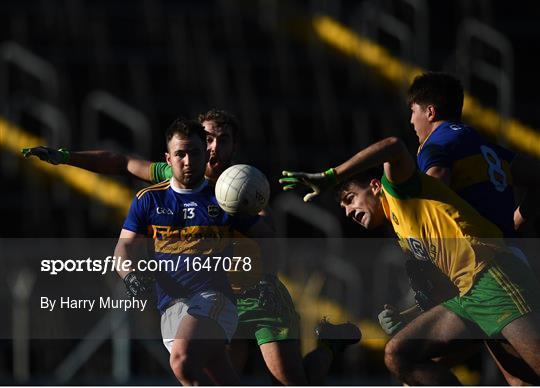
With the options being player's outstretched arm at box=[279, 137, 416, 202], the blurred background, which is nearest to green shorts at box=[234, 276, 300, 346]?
player's outstretched arm at box=[279, 137, 416, 202]

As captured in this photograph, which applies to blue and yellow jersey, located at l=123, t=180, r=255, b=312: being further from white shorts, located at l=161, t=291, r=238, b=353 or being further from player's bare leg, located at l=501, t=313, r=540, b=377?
player's bare leg, located at l=501, t=313, r=540, b=377

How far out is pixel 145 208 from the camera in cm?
706

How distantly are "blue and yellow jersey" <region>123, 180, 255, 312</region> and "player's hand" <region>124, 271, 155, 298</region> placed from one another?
6 centimetres

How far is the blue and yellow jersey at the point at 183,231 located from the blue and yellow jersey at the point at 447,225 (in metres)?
1.16

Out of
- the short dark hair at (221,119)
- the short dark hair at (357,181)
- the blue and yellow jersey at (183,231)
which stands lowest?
the blue and yellow jersey at (183,231)

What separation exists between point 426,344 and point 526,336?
54 cm

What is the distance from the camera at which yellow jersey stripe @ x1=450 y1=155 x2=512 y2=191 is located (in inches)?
256

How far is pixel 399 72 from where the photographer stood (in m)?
15.9

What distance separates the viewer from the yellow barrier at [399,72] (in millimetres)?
15109

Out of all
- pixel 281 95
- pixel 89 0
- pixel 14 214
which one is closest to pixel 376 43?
pixel 281 95

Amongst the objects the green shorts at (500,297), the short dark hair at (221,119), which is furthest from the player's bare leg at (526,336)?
the short dark hair at (221,119)

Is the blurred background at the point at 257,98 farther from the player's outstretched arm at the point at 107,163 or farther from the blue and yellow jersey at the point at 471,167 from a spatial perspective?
the blue and yellow jersey at the point at 471,167

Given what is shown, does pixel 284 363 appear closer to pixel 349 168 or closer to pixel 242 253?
pixel 242 253

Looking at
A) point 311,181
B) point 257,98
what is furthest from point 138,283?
point 257,98
